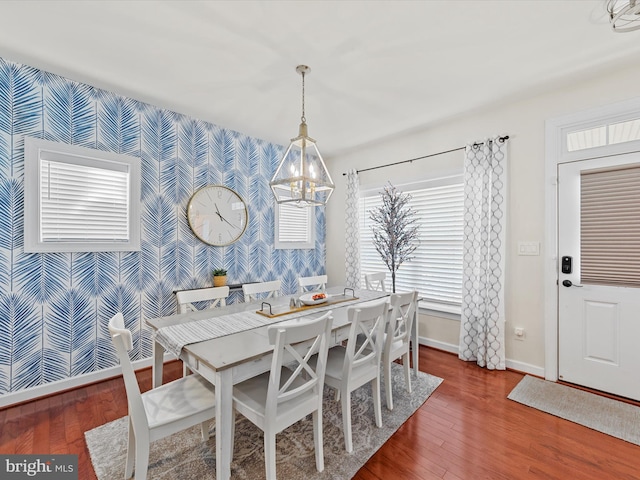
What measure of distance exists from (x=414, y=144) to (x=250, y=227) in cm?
247

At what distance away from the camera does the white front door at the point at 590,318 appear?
2414 mm

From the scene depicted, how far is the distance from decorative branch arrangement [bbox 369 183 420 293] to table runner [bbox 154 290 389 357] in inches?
62.5

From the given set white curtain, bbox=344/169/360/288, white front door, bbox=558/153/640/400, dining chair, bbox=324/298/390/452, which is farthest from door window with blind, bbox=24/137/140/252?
white front door, bbox=558/153/640/400

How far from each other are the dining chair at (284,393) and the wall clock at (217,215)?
2129mm

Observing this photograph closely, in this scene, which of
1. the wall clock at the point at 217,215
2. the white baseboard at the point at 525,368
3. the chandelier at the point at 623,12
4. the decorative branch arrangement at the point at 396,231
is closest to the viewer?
the chandelier at the point at 623,12

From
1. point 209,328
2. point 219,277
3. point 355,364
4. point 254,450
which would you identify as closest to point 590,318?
point 355,364

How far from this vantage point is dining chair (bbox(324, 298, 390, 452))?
6.11 ft

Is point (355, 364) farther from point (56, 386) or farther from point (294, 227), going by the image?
point (294, 227)

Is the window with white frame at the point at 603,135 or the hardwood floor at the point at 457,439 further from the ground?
the window with white frame at the point at 603,135

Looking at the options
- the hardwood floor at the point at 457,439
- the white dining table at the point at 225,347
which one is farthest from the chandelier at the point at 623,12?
the hardwood floor at the point at 457,439

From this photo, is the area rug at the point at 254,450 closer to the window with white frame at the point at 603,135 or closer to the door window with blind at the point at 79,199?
the door window with blind at the point at 79,199

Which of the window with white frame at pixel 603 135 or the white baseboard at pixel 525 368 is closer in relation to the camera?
the window with white frame at pixel 603 135

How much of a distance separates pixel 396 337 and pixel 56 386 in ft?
9.88

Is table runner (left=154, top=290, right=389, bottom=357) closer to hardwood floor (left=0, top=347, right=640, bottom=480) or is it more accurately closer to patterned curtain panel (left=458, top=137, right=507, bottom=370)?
hardwood floor (left=0, top=347, right=640, bottom=480)
